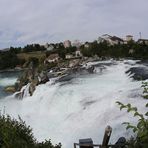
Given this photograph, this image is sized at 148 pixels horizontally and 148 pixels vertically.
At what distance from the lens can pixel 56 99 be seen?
72.5 ft

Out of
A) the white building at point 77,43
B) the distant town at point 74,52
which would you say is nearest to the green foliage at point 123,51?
the distant town at point 74,52

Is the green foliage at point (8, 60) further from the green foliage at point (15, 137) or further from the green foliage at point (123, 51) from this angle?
the green foliage at point (15, 137)

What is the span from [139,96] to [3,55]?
3377 inches

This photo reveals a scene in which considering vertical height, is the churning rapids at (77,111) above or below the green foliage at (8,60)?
above

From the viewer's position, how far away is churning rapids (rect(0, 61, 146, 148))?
607 inches

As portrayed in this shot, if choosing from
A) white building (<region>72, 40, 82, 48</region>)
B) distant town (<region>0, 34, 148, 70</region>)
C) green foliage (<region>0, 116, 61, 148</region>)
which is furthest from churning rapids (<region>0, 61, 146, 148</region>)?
white building (<region>72, 40, 82, 48</region>)

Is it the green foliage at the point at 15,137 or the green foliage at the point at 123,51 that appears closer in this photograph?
the green foliage at the point at 15,137

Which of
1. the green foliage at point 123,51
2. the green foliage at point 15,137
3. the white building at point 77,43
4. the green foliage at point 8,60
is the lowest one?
the green foliage at point 8,60

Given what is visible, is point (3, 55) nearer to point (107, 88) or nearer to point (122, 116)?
point (107, 88)

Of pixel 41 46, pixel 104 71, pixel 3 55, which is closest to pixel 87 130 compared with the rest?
pixel 104 71

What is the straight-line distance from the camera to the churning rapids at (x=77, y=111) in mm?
15418

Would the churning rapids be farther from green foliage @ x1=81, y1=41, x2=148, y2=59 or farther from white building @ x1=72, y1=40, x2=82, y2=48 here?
white building @ x1=72, y1=40, x2=82, y2=48

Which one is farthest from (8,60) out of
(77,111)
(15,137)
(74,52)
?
(15,137)

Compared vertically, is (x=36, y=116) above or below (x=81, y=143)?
below
